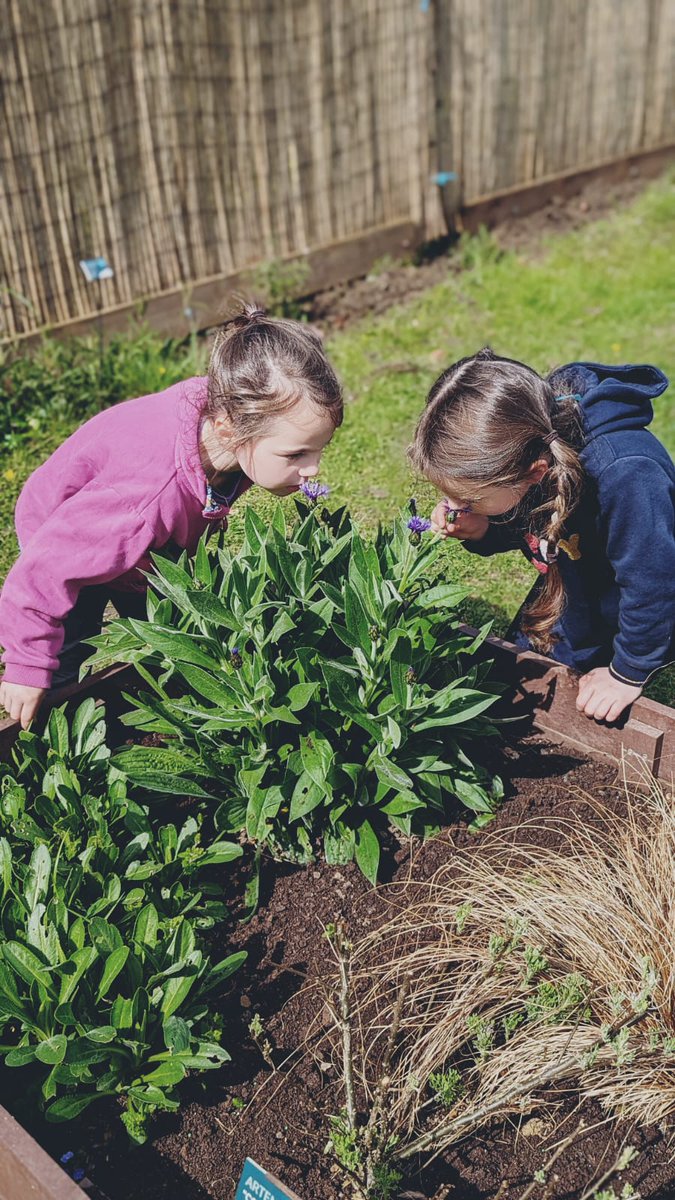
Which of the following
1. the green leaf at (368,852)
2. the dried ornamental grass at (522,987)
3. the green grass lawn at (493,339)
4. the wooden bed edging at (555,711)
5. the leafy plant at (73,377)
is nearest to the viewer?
the dried ornamental grass at (522,987)

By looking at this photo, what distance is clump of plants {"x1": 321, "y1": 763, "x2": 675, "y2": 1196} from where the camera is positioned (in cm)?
222

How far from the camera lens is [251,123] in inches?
230

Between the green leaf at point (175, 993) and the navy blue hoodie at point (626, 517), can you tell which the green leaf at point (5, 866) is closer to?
the green leaf at point (175, 993)

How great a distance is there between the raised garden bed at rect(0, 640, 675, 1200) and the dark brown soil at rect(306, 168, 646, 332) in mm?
4180

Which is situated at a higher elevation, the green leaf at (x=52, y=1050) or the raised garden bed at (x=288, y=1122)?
the green leaf at (x=52, y=1050)

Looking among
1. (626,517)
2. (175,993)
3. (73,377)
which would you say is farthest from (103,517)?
(73,377)

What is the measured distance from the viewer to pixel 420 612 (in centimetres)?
278

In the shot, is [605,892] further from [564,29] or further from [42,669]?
[564,29]

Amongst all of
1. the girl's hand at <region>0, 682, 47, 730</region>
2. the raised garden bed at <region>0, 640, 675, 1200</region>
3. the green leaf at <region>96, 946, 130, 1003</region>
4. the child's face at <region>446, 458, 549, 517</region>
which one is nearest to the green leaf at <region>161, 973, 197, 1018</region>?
the green leaf at <region>96, 946, 130, 1003</region>

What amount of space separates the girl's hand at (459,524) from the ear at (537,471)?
0.94ft

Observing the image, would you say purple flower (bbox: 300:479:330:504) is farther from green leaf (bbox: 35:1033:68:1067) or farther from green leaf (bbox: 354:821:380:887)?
green leaf (bbox: 35:1033:68:1067)

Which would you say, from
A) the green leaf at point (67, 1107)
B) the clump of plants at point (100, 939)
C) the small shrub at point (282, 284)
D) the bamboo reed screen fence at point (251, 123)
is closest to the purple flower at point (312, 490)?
the clump of plants at point (100, 939)

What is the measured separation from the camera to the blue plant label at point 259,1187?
1915 mm

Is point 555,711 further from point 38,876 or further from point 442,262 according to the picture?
point 442,262
